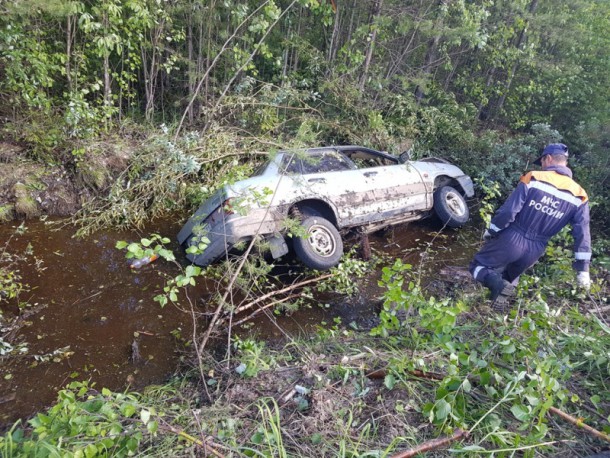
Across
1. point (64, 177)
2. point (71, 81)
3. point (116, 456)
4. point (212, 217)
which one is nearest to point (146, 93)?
point (71, 81)

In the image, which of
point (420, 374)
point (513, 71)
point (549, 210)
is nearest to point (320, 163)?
point (549, 210)

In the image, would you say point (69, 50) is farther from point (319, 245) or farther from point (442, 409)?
point (442, 409)

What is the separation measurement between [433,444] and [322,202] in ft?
11.6

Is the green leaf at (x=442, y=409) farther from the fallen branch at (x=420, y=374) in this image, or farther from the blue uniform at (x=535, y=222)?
the blue uniform at (x=535, y=222)

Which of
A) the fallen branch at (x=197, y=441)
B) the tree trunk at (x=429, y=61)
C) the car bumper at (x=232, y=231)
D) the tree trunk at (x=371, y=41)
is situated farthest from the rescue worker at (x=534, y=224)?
the tree trunk at (x=429, y=61)

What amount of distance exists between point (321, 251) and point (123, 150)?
399cm

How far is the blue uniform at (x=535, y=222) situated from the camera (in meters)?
3.82

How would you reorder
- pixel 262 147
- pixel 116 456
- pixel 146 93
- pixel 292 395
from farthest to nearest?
pixel 146 93 → pixel 262 147 → pixel 292 395 → pixel 116 456

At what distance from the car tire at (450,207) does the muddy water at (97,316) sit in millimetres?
478

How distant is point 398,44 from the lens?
373 inches

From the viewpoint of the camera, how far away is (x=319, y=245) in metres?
4.88

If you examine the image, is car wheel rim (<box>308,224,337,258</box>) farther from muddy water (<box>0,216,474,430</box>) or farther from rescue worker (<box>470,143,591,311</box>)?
rescue worker (<box>470,143,591,311</box>)

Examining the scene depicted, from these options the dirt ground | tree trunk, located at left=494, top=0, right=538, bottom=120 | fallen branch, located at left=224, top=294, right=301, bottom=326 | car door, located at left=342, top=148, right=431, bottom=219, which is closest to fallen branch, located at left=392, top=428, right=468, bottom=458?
fallen branch, located at left=224, top=294, right=301, bottom=326

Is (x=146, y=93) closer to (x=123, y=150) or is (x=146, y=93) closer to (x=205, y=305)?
(x=123, y=150)
